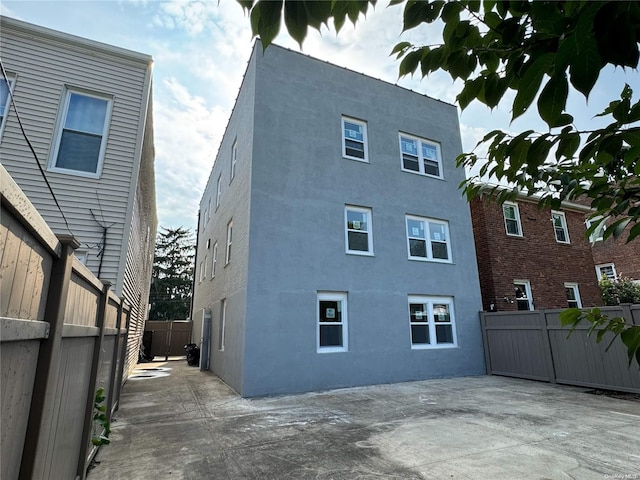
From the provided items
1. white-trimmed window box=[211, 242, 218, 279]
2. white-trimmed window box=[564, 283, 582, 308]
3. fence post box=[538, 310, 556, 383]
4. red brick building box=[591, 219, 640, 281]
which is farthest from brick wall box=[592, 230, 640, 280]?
white-trimmed window box=[211, 242, 218, 279]

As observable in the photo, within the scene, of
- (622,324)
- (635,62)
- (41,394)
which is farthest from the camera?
(41,394)

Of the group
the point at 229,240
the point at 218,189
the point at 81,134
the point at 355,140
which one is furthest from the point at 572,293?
the point at 81,134

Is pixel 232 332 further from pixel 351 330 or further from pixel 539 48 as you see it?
pixel 539 48

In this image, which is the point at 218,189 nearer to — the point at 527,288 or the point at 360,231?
the point at 360,231

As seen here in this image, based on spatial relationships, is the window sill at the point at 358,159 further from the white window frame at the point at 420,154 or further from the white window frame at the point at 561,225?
the white window frame at the point at 561,225

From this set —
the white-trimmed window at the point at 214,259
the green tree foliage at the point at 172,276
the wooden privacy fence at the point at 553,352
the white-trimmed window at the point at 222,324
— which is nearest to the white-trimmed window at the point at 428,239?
the wooden privacy fence at the point at 553,352

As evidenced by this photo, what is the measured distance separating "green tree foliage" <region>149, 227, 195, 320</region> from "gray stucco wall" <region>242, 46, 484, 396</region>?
3290 centimetres

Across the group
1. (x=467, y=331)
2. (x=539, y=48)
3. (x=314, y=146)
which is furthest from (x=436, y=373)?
(x=539, y=48)

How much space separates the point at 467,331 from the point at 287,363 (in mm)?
5741

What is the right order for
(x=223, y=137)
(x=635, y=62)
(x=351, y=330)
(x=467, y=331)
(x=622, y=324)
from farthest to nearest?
1. (x=223, y=137)
2. (x=467, y=331)
3. (x=351, y=330)
4. (x=622, y=324)
5. (x=635, y=62)

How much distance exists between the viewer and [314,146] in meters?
9.80

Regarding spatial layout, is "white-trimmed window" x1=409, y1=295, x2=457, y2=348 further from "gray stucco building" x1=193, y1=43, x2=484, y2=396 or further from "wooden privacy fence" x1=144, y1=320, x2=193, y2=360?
"wooden privacy fence" x1=144, y1=320, x2=193, y2=360

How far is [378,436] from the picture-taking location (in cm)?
475

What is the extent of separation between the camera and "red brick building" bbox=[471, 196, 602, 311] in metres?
12.0
